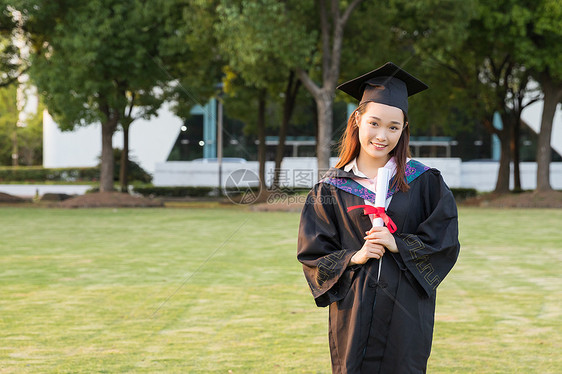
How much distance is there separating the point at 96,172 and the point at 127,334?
43.2m

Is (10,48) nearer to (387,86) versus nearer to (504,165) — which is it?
(504,165)

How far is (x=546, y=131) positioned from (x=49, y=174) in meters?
34.2

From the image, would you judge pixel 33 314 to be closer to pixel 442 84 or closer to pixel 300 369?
pixel 300 369

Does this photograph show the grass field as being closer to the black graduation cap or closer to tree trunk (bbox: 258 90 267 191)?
the black graduation cap

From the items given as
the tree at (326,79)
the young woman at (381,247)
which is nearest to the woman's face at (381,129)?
the young woman at (381,247)

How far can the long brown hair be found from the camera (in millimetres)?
3217

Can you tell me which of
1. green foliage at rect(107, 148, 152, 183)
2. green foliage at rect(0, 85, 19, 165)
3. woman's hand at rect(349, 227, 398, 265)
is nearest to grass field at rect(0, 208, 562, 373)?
woman's hand at rect(349, 227, 398, 265)

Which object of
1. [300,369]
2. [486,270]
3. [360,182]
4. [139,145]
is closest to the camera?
[360,182]

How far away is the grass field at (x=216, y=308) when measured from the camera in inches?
207

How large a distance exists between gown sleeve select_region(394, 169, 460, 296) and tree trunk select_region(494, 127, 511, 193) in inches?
1091

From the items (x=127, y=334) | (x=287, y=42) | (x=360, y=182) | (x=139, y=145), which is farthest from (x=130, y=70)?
(x=139, y=145)

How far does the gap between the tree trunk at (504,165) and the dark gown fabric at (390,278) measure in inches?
1092

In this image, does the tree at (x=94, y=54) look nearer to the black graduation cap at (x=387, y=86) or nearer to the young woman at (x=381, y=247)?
the black graduation cap at (x=387, y=86)

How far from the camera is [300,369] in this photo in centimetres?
502
